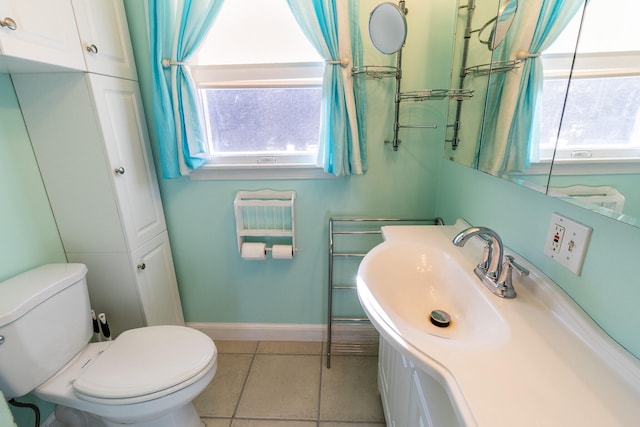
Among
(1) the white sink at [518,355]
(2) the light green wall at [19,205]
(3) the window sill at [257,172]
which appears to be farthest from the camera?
(3) the window sill at [257,172]

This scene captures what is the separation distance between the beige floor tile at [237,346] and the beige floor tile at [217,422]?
1.45 feet

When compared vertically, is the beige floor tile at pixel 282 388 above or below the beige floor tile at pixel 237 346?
below

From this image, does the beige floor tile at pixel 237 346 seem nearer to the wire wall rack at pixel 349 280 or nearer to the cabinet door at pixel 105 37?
the wire wall rack at pixel 349 280

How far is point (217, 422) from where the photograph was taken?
4.74ft

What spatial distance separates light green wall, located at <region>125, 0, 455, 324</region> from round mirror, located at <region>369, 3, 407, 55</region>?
0.67 ft

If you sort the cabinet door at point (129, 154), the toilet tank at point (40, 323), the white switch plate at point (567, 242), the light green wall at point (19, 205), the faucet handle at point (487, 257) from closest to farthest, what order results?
the white switch plate at point (567, 242), the faucet handle at point (487, 257), the toilet tank at point (40, 323), the light green wall at point (19, 205), the cabinet door at point (129, 154)

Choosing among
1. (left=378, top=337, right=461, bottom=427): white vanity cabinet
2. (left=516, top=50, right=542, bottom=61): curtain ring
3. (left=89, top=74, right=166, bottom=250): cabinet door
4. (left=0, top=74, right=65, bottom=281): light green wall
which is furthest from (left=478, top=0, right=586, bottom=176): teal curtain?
(left=0, top=74, right=65, bottom=281): light green wall

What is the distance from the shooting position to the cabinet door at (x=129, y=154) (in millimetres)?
Answer: 1274

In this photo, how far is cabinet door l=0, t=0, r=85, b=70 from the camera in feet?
2.98

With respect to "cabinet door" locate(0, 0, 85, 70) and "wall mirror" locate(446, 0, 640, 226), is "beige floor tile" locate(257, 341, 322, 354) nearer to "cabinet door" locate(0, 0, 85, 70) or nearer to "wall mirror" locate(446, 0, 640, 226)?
"wall mirror" locate(446, 0, 640, 226)

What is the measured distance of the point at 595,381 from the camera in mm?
563

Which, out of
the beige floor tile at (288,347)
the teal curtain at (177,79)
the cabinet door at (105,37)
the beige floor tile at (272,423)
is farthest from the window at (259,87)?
the beige floor tile at (272,423)

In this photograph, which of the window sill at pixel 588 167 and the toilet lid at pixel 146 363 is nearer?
the window sill at pixel 588 167

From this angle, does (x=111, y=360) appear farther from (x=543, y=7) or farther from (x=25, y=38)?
(x=543, y=7)
